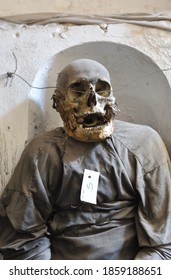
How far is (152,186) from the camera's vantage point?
1963 mm

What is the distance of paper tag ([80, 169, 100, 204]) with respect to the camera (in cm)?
190

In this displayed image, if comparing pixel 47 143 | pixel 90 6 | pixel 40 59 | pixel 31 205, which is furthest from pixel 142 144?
pixel 90 6

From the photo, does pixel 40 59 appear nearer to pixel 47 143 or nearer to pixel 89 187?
pixel 47 143

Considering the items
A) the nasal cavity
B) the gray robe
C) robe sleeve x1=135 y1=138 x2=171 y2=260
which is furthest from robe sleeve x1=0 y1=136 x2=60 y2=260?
robe sleeve x1=135 y1=138 x2=171 y2=260

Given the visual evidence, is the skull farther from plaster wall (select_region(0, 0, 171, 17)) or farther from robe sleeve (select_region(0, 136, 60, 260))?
plaster wall (select_region(0, 0, 171, 17))

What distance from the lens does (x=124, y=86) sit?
97.7 inches

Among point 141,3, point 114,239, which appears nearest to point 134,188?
point 114,239

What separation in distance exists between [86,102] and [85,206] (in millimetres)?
385

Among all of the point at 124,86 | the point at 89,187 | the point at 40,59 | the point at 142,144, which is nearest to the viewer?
the point at 89,187

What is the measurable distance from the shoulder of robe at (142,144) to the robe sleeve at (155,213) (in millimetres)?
10

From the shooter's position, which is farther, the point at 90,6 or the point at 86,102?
the point at 90,6

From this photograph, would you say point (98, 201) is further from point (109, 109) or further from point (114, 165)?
point (109, 109)

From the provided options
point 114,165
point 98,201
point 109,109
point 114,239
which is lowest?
point 114,239

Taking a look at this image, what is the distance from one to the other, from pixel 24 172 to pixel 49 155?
0.38 ft
